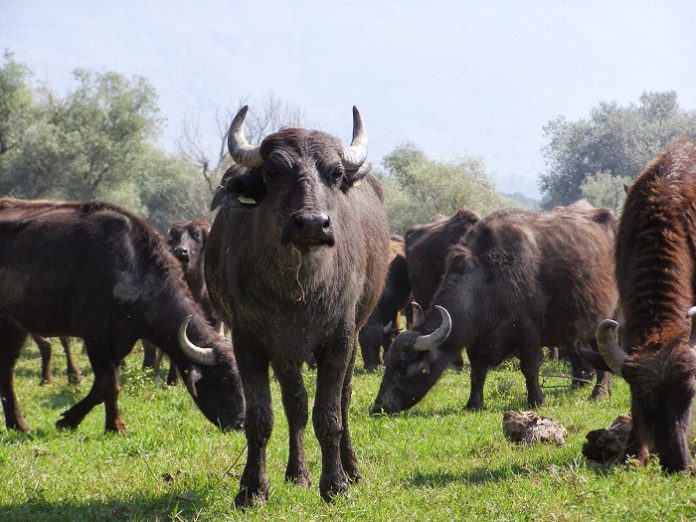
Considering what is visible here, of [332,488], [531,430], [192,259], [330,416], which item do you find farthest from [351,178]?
[192,259]

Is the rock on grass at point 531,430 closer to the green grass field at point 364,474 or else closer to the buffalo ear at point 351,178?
the green grass field at point 364,474

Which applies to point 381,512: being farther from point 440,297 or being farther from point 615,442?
point 440,297

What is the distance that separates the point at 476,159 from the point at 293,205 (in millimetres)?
58607

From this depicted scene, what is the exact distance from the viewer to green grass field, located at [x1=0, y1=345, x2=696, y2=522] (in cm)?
533

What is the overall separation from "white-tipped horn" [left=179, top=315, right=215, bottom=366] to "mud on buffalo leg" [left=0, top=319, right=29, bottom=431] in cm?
220

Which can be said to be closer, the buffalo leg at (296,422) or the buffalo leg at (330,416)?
the buffalo leg at (330,416)

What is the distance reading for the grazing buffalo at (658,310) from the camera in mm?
6094

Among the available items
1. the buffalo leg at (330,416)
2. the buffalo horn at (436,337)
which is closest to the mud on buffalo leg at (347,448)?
the buffalo leg at (330,416)

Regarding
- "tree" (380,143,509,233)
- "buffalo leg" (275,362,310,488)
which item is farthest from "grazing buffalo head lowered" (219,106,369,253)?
"tree" (380,143,509,233)

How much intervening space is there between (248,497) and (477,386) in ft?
18.3

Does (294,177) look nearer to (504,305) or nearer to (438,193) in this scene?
(504,305)

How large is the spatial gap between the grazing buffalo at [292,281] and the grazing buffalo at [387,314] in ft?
32.5

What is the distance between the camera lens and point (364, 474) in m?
6.87

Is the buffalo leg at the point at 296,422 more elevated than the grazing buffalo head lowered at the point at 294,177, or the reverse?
the grazing buffalo head lowered at the point at 294,177
